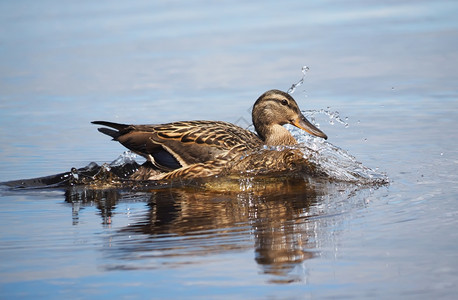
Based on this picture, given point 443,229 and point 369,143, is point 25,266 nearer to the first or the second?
point 443,229

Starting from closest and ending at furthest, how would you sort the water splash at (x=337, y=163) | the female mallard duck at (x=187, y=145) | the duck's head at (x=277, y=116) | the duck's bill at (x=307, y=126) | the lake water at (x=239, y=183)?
the lake water at (x=239, y=183)
the water splash at (x=337, y=163)
the female mallard duck at (x=187, y=145)
the duck's bill at (x=307, y=126)
the duck's head at (x=277, y=116)

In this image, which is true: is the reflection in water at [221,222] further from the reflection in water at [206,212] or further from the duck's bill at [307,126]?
the duck's bill at [307,126]

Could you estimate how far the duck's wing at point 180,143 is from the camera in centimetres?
952

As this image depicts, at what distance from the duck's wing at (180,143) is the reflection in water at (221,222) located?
486mm

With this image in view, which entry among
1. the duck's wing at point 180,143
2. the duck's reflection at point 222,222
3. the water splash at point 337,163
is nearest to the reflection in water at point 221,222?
the duck's reflection at point 222,222

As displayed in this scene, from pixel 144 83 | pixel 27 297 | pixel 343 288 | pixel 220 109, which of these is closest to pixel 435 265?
pixel 343 288

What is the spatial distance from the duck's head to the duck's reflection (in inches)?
43.8

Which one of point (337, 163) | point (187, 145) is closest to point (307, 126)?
point (337, 163)

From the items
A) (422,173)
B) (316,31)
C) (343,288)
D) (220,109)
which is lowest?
(343,288)

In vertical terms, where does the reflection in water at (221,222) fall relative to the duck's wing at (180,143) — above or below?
below

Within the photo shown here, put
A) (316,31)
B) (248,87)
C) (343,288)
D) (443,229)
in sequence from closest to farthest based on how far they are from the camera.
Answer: (343,288) < (443,229) < (248,87) < (316,31)

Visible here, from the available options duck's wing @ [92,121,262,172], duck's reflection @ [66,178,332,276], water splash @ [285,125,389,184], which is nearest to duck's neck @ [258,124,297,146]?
water splash @ [285,125,389,184]

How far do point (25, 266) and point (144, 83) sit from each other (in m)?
8.26

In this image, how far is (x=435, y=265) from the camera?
540 centimetres
